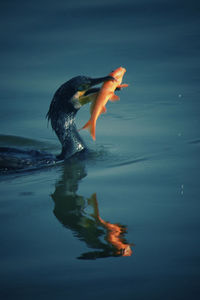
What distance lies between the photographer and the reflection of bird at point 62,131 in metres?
7.50

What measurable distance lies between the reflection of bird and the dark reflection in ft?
2.60

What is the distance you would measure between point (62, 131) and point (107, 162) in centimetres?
96

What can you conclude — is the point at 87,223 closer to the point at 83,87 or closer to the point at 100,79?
the point at 100,79

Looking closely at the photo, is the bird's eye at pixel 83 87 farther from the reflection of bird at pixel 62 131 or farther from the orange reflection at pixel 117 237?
the orange reflection at pixel 117 237

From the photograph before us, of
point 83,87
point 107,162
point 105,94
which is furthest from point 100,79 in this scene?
point 107,162

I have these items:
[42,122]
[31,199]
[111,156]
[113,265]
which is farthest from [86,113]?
[113,265]

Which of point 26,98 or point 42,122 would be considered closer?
point 42,122

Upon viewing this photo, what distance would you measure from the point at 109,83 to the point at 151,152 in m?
1.19

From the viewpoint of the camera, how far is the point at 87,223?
538 centimetres

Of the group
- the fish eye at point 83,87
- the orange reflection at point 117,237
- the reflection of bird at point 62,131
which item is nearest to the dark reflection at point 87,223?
the orange reflection at point 117,237

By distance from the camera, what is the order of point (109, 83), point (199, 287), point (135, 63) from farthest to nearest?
point (135, 63), point (109, 83), point (199, 287)

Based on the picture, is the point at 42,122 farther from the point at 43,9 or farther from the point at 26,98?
the point at 43,9

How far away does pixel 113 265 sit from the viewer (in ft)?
14.9

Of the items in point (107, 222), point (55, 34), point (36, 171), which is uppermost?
point (55, 34)
